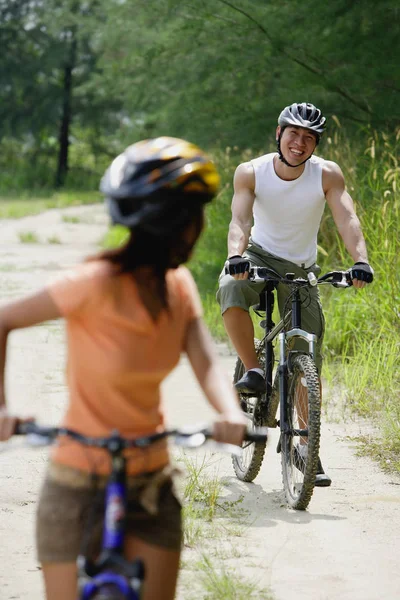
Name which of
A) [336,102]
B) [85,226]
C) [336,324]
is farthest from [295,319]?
[85,226]

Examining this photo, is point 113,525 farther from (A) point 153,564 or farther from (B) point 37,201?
(B) point 37,201

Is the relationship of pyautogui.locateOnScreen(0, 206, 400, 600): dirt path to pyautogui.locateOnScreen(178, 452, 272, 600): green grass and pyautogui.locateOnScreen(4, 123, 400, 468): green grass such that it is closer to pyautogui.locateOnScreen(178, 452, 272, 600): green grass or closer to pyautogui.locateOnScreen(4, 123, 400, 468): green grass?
pyautogui.locateOnScreen(178, 452, 272, 600): green grass

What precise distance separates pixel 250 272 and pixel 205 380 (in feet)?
9.35

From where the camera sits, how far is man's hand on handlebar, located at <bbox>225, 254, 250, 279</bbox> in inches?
222

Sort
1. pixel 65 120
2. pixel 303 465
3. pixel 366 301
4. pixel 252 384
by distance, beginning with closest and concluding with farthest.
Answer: pixel 303 465 → pixel 252 384 → pixel 366 301 → pixel 65 120

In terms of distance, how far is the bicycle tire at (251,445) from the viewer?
619cm

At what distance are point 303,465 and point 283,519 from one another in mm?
287

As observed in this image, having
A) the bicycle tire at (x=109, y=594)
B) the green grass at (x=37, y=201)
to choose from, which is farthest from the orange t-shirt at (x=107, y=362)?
the green grass at (x=37, y=201)

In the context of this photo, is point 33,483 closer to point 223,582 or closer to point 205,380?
point 223,582

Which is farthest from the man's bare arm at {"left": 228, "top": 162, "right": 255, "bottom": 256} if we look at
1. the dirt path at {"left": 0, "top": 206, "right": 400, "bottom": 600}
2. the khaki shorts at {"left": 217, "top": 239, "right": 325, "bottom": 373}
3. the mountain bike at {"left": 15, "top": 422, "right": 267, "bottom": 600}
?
the mountain bike at {"left": 15, "top": 422, "right": 267, "bottom": 600}

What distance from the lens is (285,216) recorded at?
236 inches

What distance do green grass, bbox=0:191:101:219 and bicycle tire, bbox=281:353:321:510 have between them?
878 inches

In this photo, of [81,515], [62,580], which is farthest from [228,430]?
[62,580]

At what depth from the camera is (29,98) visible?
41656mm
